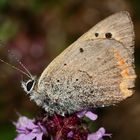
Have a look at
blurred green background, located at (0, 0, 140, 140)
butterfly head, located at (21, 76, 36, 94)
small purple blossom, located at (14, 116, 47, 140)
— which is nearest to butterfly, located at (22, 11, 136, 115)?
butterfly head, located at (21, 76, 36, 94)

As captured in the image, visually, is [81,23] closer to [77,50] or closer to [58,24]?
[58,24]

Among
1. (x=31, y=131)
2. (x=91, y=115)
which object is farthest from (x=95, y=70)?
(x=31, y=131)

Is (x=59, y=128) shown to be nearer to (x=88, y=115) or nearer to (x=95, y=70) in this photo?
(x=88, y=115)

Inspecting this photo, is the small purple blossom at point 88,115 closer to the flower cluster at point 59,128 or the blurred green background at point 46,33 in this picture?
the flower cluster at point 59,128

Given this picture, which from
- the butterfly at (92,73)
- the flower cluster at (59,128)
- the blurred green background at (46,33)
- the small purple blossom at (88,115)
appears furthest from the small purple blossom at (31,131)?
the blurred green background at (46,33)

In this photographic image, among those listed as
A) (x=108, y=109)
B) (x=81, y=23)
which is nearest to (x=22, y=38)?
(x=81, y=23)

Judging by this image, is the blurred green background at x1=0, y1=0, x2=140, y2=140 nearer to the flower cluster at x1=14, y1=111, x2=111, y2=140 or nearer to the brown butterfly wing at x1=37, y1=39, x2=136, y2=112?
the brown butterfly wing at x1=37, y1=39, x2=136, y2=112

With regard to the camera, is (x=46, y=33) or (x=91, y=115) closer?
(x=91, y=115)
